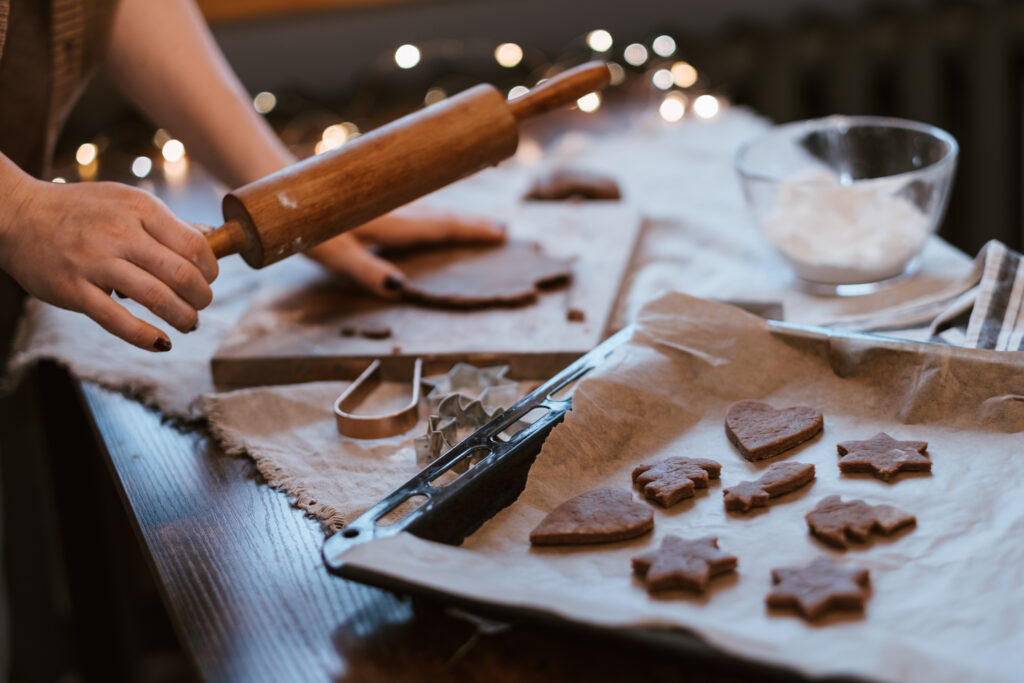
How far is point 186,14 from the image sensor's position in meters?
1.32

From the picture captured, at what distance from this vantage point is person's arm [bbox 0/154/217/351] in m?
0.90

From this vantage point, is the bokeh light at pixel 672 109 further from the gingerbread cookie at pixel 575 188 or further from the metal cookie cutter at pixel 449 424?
the metal cookie cutter at pixel 449 424

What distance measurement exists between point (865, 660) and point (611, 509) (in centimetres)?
24

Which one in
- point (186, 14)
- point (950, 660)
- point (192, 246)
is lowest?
point (950, 660)

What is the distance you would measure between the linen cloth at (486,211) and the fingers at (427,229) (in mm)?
142

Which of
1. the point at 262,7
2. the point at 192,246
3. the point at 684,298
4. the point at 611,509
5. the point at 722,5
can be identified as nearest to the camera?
the point at 611,509

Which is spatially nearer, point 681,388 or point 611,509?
point 611,509

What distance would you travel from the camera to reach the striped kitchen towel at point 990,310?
3.40 ft

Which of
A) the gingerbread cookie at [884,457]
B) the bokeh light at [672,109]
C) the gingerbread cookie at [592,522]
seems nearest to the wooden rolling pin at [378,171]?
the gingerbread cookie at [592,522]

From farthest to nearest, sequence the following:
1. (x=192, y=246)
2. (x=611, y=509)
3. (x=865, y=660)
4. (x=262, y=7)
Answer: (x=262, y=7)
(x=192, y=246)
(x=611, y=509)
(x=865, y=660)

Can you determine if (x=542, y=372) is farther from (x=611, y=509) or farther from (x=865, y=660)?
(x=865, y=660)

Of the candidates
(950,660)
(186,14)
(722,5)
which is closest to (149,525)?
(950,660)

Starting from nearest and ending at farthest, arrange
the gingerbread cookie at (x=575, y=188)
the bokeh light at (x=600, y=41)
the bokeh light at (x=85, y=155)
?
the gingerbread cookie at (x=575, y=188) < the bokeh light at (x=85, y=155) < the bokeh light at (x=600, y=41)

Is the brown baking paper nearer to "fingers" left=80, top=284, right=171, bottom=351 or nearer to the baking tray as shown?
the baking tray
